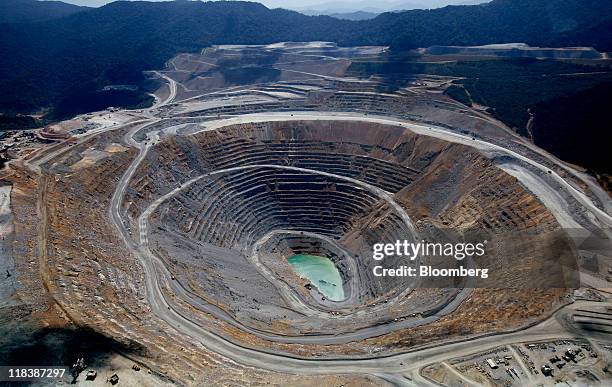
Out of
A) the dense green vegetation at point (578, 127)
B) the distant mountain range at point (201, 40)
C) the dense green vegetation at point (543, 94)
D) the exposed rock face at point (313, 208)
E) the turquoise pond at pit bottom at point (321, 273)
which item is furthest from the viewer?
the distant mountain range at point (201, 40)

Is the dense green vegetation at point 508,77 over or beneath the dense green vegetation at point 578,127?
over

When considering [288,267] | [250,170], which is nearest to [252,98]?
[250,170]

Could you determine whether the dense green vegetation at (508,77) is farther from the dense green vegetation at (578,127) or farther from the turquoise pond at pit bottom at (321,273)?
the turquoise pond at pit bottom at (321,273)

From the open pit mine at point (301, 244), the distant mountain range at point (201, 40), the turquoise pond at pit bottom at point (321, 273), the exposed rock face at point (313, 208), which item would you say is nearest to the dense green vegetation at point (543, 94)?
the open pit mine at point (301, 244)

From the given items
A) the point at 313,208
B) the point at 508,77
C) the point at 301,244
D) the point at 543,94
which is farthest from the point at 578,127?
the point at 301,244

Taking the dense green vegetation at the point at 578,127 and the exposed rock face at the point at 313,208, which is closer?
the exposed rock face at the point at 313,208

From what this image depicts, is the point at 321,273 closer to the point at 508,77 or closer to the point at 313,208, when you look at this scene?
the point at 313,208

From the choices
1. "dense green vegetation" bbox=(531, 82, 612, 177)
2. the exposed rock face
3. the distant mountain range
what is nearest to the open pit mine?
the exposed rock face
